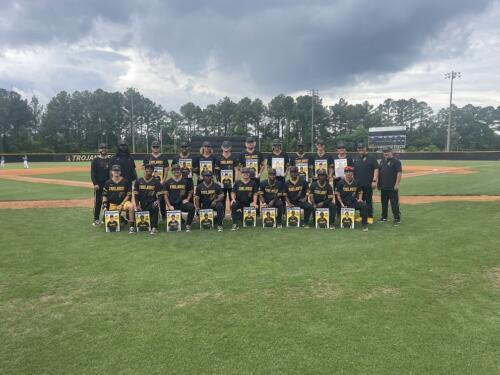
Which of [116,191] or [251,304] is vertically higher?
[116,191]

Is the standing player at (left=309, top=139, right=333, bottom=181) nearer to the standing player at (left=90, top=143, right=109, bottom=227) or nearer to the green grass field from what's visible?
the green grass field

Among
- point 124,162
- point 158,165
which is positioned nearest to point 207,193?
point 158,165

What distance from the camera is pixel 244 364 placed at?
3.20 m

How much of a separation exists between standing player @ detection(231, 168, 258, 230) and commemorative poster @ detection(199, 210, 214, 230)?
1.76 ft

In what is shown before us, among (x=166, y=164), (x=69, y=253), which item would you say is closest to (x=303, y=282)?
(x=69, y=253)

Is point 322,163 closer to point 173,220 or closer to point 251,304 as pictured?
point 173,220

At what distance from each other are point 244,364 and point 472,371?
76.1 inches

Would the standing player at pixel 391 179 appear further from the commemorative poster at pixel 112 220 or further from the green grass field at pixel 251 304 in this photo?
the commemorative poster at pixel 112 220

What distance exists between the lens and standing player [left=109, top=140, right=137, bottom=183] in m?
9.32

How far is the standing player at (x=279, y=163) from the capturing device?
9445mm

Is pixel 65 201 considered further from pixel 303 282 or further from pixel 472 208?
pixel 472 208

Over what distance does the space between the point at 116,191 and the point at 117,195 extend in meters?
0.10

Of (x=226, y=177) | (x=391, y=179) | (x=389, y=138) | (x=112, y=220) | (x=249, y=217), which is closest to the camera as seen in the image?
(x=112, y=220)

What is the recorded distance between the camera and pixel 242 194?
29.6 feet
